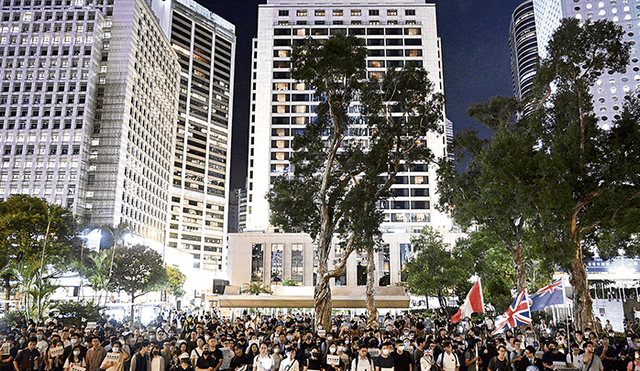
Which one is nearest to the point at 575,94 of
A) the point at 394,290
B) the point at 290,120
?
the point at 394,290

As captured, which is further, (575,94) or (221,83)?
(221,83)

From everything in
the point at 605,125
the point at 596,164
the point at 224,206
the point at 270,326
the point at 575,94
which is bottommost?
the point at 270,326

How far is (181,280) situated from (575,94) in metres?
83.2

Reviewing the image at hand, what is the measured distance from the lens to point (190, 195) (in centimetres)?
14375

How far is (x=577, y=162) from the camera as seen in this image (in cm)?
2427

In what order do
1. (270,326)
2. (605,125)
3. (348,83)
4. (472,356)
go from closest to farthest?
1. (472,356)
2. (270,326)
3. (348,83)
4. (605,125)

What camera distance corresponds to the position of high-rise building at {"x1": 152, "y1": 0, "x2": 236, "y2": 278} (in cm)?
14162

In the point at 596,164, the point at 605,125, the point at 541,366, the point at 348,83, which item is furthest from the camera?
the point at 605,125

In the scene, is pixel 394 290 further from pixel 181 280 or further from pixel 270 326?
pixel 181 280

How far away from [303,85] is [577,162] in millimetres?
74483

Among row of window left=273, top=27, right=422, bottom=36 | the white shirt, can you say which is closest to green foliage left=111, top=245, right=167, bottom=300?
row of window left=273, top=27, right=422, bottom=36

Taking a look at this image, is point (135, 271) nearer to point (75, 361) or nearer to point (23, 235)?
point (23, 235)

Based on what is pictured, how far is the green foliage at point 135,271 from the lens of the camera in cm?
6231

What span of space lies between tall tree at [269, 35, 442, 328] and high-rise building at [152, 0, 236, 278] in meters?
109
